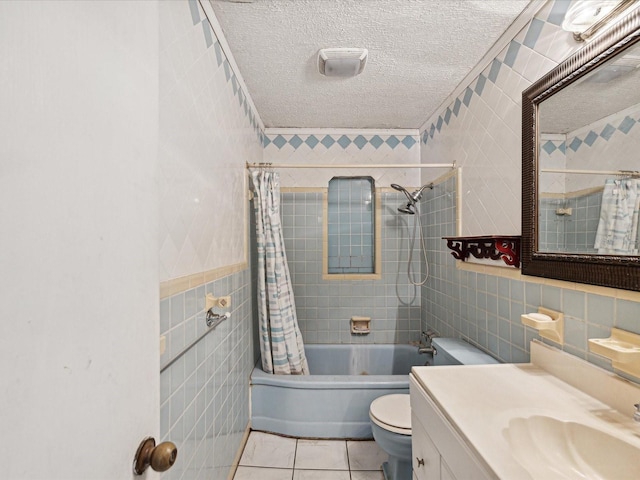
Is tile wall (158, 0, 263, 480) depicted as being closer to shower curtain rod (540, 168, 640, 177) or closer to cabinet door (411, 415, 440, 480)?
cabinet door (411, 415, 440, 480)

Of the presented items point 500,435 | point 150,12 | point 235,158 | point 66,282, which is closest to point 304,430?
point 500,435

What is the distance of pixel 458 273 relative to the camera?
206 cm

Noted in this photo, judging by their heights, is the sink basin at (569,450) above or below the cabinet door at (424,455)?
above

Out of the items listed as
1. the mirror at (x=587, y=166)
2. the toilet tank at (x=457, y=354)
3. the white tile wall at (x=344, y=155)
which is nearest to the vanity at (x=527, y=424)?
the mirror at (x=587, y=166)

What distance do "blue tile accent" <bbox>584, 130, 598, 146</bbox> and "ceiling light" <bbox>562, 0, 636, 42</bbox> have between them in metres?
0.32

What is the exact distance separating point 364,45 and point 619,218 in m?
1.33

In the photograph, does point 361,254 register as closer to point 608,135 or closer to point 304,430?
point 304,430

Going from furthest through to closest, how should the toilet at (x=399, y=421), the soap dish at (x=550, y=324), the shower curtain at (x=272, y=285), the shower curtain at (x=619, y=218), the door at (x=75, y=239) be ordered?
the shower curtain at (x=272, y=285)
the toilet at (x=399, y=421)
the soap dish at (x=550, y=324)
the shower curtain at (x=619, y=218)
the door at (x=75, y=239)

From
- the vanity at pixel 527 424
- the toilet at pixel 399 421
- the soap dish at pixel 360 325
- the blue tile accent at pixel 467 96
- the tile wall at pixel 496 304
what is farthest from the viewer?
the soap dish at pixel 360 325

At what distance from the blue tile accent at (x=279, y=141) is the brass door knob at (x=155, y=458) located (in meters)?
2.56

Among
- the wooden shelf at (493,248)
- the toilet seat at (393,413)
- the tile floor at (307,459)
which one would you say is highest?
the wooden shelf at (493,248)

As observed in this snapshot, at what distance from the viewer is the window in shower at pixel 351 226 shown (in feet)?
9.55

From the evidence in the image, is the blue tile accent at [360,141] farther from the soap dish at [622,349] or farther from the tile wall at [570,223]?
the soap dish at [622,349]

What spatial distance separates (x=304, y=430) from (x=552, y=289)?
1675mm
